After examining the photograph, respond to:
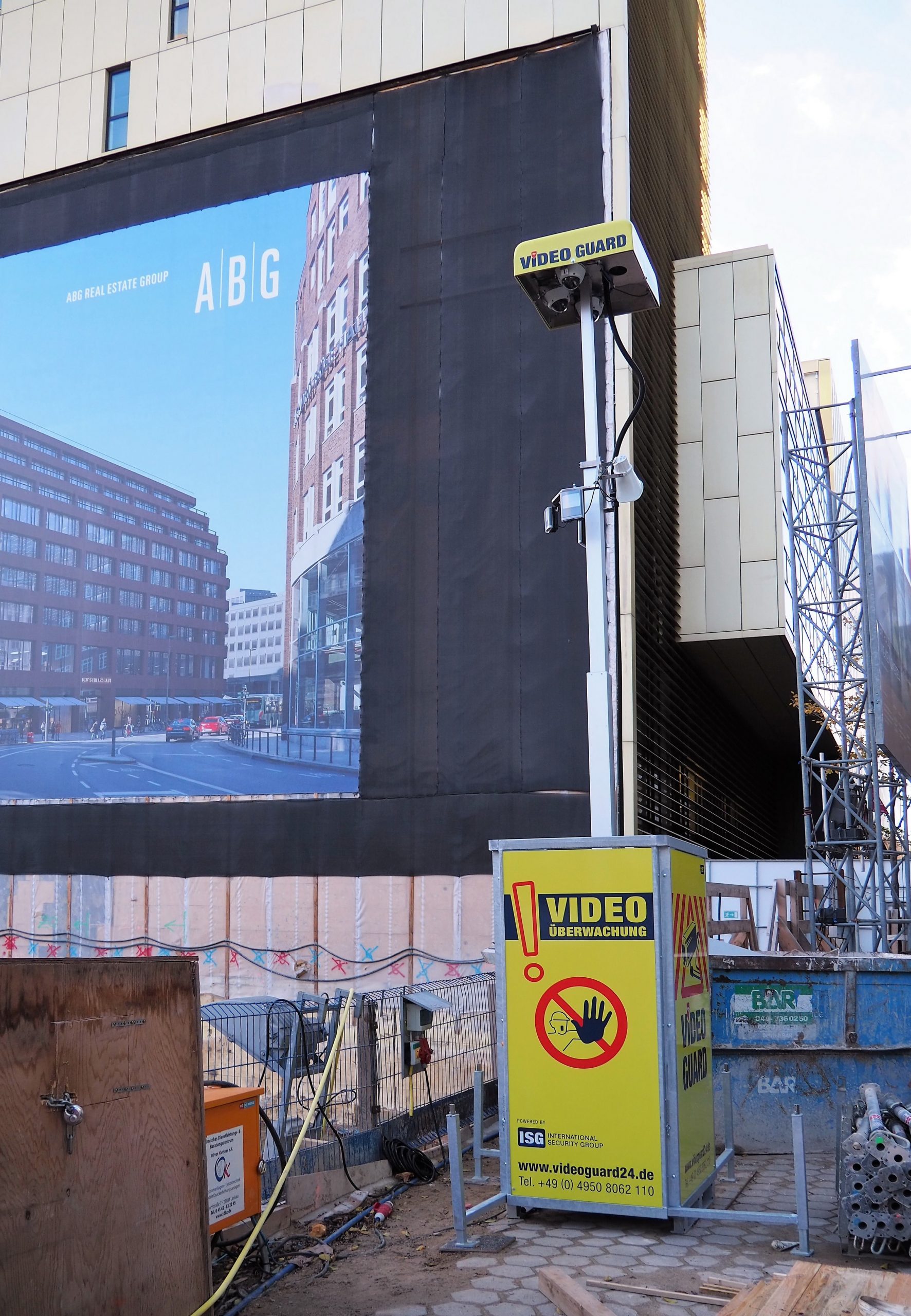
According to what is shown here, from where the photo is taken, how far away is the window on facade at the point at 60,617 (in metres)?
21.4

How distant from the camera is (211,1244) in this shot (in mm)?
6059

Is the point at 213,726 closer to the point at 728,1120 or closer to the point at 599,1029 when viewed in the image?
the point at 728,1120

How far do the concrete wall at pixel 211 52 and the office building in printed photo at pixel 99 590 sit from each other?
6.30 meters

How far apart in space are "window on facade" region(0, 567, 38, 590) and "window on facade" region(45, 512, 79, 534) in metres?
0.89

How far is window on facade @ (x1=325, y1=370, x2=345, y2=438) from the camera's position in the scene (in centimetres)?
1975

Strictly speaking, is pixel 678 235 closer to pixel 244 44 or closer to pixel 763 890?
pixel 244 44

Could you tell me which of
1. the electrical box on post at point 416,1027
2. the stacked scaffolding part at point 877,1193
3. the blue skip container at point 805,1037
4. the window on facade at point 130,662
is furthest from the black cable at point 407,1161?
the window on facade at point 130,662

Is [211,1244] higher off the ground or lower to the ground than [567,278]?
lower

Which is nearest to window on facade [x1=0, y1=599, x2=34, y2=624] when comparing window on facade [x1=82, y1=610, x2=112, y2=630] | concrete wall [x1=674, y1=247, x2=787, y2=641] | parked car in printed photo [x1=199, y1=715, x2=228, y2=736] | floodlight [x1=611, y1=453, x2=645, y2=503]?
window on facade [x1=82, y1=610, x2=112, y2=630]

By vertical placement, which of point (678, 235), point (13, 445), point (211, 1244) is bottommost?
point (211, 1244)

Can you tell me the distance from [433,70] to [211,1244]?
18916 mm

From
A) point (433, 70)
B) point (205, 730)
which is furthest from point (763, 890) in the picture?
point (433, 70)

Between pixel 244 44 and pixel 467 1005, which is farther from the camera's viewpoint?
pixel 244 44

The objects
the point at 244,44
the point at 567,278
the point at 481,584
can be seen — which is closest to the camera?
the point at 567,278
